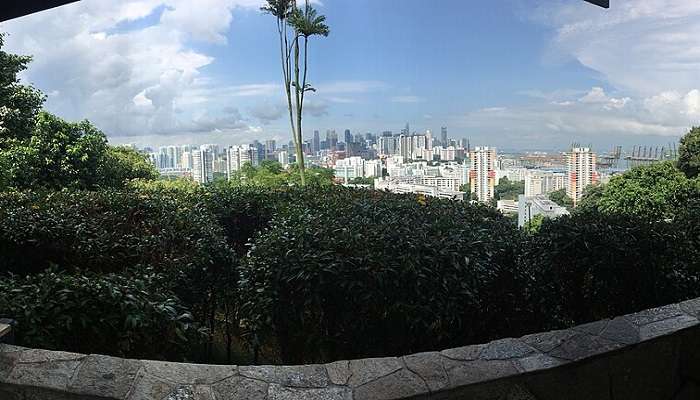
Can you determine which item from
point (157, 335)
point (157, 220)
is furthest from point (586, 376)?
point (157, 220)

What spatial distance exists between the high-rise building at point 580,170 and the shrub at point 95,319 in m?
3.91

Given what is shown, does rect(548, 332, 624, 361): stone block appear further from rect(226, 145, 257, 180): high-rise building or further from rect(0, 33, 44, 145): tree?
rect(226, 145, 257, 180): high-rise building

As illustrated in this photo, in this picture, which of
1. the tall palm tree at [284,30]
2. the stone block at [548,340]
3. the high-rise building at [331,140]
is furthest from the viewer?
the high-rise building at [331,140]

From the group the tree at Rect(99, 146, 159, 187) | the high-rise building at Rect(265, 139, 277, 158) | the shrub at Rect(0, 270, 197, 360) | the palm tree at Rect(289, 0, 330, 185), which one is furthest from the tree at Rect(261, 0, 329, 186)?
the shrub at Rect(0, 270, 197, 360)

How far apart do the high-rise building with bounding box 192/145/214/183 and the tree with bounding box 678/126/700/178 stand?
593 cm

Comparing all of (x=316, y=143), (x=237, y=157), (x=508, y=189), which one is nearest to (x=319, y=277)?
(x=508, y=189)

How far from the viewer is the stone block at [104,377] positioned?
1223mm

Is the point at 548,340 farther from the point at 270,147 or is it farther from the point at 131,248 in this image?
the point at 270,147

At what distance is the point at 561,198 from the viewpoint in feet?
14.8

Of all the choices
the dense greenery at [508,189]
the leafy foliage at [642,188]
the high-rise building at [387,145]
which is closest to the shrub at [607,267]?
the leafy foliage at [642,188]

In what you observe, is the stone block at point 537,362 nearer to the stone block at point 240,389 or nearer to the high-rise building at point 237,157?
the stone block at point 240,389

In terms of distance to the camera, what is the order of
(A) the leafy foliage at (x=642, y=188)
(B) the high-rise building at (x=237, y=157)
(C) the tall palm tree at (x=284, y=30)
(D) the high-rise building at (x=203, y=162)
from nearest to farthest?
(A) the leafy foliage at (x=642, y=188), (C) the tall palm tree at (x=284, y=30), (D) the high-rise building at (x=203, y=162), (B) the high-rise building at (x=237, y=157)

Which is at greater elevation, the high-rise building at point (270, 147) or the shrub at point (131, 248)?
the high-rise building at point (270, 147)

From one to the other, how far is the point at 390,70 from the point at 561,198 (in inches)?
93.5
